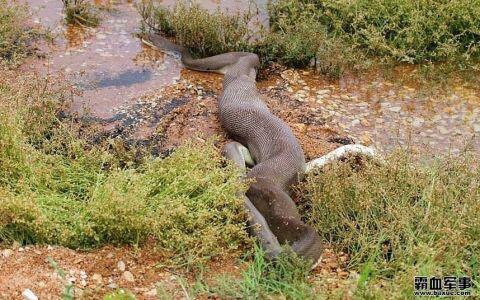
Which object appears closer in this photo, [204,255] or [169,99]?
[204,255]

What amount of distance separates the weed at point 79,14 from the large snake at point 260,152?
834 millimetres

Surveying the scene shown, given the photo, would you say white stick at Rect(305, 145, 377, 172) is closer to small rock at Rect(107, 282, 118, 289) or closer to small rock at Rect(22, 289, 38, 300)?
small rock at Rect(107, 282, 118, 289)

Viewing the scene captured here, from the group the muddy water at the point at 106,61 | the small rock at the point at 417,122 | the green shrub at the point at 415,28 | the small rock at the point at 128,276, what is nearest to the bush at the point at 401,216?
the small rock at the point at 128,276

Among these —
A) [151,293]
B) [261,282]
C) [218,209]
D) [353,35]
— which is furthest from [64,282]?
[353,35]

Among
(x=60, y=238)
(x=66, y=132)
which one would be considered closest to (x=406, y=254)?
(x=60, y=238)

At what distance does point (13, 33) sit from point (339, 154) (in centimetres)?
400

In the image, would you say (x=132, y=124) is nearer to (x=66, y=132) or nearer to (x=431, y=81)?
(x=66, y=132)

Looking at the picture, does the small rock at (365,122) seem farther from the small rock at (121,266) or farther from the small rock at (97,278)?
the small rock at (97,278)

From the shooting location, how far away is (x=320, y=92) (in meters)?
7.66

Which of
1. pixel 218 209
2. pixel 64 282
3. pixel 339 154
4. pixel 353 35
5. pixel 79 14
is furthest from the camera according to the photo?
pixel 79 14

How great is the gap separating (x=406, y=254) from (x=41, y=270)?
2188 millimetres

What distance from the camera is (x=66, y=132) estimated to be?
19.7 feet

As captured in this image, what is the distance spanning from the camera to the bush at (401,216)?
14.3 ft

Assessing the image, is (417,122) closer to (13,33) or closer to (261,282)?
(261,282)
